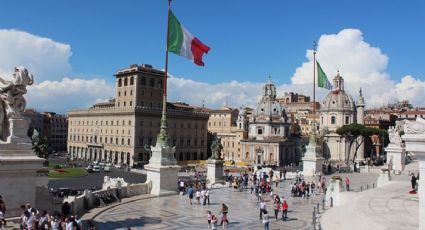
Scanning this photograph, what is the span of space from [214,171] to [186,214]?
13.5m

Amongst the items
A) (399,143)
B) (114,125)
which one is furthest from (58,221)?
(114,125)

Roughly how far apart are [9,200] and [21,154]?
150cm

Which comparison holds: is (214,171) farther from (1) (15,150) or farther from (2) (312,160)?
(1) (15,150)

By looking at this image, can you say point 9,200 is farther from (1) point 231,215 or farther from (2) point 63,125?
(2) point 63,125

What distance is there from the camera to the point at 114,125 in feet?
290

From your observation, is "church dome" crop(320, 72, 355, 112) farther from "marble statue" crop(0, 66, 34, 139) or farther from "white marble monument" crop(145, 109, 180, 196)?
"marble statue" crop(0, 66, 34, 139)

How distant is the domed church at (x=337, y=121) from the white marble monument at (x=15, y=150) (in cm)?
8407

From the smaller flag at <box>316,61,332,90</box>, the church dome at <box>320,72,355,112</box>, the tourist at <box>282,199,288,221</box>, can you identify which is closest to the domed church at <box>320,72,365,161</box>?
the church dome at <box>320,72,355,112</box>

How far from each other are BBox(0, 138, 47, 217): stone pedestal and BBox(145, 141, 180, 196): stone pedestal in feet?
33.5

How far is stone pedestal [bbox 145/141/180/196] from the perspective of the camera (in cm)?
2488

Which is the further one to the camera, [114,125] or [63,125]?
[63,125]

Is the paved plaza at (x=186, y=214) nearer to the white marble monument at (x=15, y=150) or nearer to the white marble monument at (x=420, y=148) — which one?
the white marble monument at (x=15, y=150)

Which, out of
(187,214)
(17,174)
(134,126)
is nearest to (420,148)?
(187,214)

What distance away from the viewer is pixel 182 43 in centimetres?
2714
